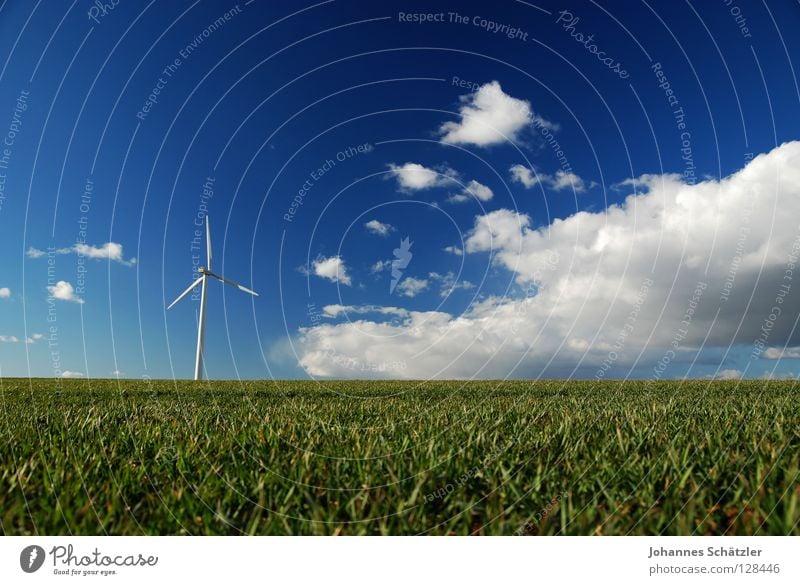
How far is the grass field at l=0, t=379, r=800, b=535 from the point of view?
3.23m

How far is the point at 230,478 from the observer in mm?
4102

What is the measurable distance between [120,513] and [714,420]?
729 cm

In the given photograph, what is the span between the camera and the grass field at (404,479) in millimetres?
3230

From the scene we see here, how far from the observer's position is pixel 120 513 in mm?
3449

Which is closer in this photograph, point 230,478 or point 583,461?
point 230,478

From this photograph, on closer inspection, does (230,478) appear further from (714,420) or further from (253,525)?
(714,420)

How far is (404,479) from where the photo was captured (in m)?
3.97
